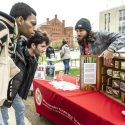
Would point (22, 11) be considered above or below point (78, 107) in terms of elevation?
above

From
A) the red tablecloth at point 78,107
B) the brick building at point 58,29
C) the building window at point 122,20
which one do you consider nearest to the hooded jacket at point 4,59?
the red tablecloth at point 78,107

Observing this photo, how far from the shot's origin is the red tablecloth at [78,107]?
8.69 feet

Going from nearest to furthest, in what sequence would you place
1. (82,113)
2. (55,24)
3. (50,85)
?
(82,113) → (50,85) → (55,24)

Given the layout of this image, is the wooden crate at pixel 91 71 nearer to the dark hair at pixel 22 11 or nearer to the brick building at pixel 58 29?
the dark hair at pixel 22 11

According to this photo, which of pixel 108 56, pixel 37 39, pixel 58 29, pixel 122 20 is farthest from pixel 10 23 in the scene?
pixel 58 29

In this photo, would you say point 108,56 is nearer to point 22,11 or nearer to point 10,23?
point 22,11

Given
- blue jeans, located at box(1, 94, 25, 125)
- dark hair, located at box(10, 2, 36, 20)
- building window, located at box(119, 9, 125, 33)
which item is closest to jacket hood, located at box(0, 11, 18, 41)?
dark hair, located at box(10, 2, 36, 20)

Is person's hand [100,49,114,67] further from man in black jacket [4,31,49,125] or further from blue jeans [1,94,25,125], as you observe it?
blue jeans [1,94,25,125]

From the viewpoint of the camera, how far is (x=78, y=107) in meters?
3.03

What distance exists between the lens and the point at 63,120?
3693 mm

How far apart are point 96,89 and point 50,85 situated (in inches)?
32.6

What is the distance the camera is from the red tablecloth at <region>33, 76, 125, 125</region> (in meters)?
2.65

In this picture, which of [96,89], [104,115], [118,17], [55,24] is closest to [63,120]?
[96,89]

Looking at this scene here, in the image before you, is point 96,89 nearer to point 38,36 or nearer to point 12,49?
point 38,36
